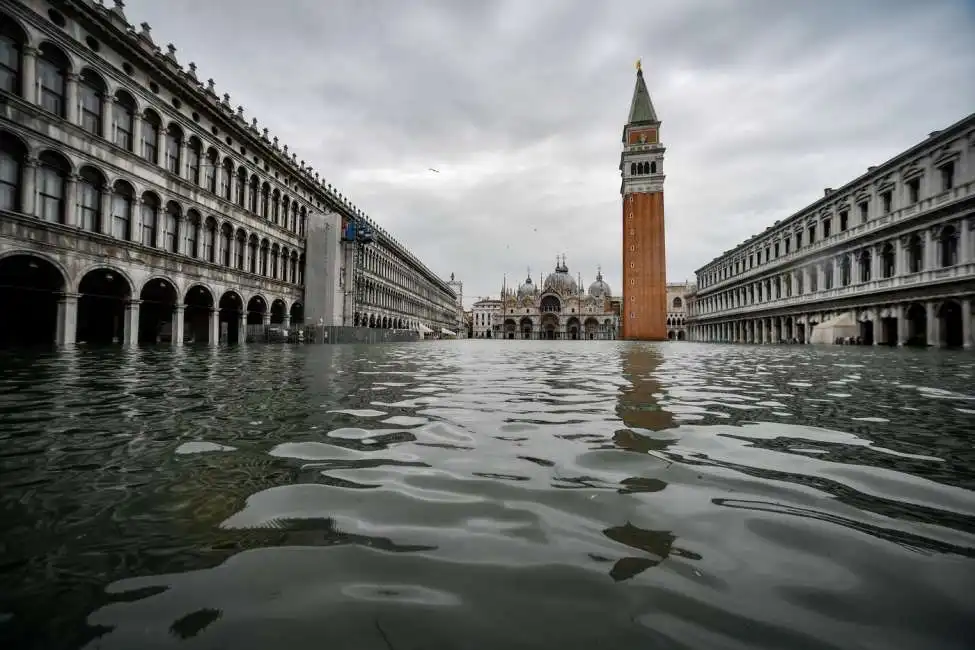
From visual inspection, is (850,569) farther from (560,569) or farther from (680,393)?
(680,393)

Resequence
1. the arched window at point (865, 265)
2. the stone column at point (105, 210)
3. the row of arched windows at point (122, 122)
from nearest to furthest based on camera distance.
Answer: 1. the row of arched windows at point (122, 122)
2. the stone column at point (105, 210)
3. the arched window at point (865, 265)

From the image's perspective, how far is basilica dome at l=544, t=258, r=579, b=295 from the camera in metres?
124

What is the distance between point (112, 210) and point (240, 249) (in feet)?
30.0

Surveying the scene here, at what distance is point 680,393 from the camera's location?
255 inches

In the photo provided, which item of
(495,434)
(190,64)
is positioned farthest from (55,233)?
(495,434)

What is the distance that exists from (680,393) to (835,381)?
11.2 feet

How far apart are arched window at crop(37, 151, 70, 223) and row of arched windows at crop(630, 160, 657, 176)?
62499mm

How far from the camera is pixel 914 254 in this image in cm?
3162

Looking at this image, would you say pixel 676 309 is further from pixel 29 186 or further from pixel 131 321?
pixel 29 186

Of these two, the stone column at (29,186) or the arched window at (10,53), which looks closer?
the arched window at (10,53)

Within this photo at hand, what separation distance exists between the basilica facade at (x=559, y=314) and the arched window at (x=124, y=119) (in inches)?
3919

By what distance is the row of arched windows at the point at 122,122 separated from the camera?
53.1 feet

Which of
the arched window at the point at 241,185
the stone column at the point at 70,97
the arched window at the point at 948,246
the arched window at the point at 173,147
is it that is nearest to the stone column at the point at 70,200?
the stone column at the point at 70,97

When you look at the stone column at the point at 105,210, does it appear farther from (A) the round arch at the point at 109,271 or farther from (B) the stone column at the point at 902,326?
(B) the stone column at the point at 902,326
